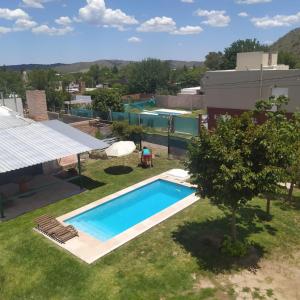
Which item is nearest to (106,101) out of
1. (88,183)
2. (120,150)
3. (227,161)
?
(120,150)

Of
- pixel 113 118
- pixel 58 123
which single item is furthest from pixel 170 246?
pixel 113 118

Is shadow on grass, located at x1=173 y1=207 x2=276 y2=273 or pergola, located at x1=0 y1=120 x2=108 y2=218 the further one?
pergola, located at x1=0 y1=120 x2=108 y2=218

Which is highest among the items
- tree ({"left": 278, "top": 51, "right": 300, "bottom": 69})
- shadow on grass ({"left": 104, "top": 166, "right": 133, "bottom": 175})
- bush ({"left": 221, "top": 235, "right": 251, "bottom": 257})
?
tree ({"left": 278, "top": 51, "right": 300, "bottom": 69})

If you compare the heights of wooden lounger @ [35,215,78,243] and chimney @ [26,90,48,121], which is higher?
chimney @ [26,90,48,121]

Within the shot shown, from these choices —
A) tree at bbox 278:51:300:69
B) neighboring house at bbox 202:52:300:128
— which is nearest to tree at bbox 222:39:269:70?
tree at bbox 278:51:300:69

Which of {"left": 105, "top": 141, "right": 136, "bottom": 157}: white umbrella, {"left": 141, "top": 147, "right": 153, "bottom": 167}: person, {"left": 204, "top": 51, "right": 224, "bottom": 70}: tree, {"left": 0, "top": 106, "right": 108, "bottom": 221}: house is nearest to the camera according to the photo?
{"left": 0, "top": 106, "right": 108, "bottom": 221}: house

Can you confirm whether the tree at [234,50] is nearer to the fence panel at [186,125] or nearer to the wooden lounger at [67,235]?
the fence panel at [186,125]

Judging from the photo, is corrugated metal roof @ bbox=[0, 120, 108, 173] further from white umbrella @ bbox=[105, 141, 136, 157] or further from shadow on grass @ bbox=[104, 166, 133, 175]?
shadow on grass @ bbox=[104, 166, 133, 175]
